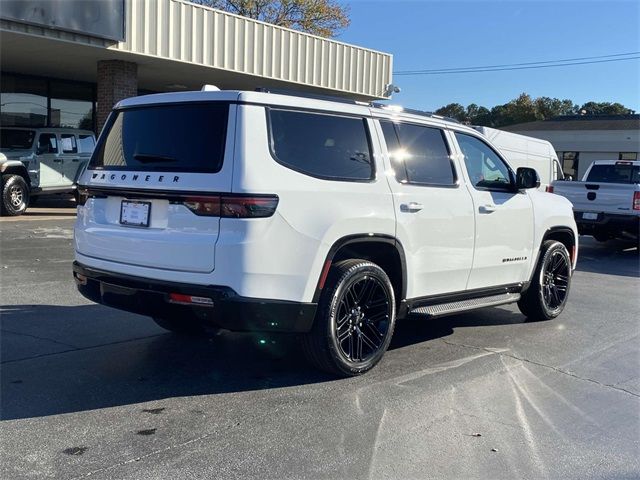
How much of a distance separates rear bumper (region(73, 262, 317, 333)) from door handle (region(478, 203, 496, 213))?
2.15m

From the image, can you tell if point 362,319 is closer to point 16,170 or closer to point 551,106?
point 16,170

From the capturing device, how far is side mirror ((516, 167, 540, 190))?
6.47 metres

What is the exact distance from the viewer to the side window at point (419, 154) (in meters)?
5.37

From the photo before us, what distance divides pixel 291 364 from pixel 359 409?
105 centimetres

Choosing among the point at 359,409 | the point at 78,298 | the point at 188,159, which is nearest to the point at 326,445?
the point at 359,409

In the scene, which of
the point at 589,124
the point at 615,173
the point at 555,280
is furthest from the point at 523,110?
the point at 555,280

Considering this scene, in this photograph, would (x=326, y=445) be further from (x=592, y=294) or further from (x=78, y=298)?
(x=592, y=294)

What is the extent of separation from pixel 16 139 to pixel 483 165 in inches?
546

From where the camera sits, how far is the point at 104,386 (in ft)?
15.4

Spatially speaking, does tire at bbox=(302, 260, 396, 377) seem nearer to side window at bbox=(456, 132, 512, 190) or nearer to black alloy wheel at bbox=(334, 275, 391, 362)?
black alloy wheel at bbox=(334, 275, 391, 362)

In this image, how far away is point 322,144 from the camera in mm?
4848

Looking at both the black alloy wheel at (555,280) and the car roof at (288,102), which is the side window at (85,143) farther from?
the black alloy wheel at (555,280)

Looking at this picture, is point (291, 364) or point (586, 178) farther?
point (586, 178)

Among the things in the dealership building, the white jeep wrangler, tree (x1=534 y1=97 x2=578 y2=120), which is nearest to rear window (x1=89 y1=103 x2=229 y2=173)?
the dealership building
